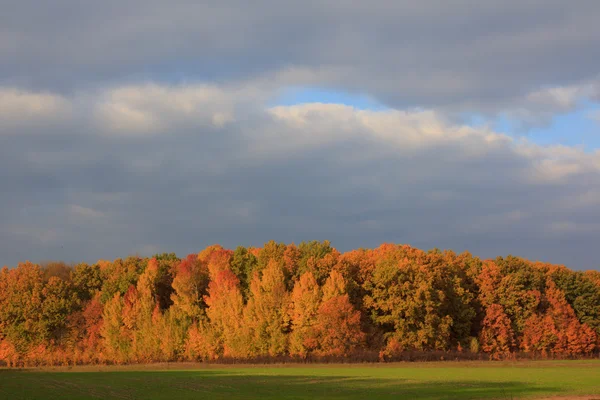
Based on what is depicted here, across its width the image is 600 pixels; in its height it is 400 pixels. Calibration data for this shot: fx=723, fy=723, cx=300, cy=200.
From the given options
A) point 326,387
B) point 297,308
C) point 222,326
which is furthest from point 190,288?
point 326,387

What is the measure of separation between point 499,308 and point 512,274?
7.31 metres

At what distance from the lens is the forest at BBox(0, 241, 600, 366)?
105m

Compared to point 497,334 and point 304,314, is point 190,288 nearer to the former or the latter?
point 304,314

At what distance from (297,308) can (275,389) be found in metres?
51.5

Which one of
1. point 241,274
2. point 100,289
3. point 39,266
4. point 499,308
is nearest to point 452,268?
point 499,308

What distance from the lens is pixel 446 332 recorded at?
106 meters

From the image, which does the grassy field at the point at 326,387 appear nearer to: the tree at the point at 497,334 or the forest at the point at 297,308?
the forest at the point at 297,308

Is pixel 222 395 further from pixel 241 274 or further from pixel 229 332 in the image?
pixel 241 274

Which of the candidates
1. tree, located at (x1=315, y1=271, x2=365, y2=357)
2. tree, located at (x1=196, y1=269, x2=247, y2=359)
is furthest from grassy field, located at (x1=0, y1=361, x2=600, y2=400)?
tree, located at (x1=196, y1=269, x2=247, y2=359)

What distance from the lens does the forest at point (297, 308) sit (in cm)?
10512

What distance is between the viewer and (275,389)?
5459cm

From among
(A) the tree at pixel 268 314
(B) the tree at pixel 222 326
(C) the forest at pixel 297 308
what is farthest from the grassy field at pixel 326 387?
(B) the tree at pixel 222 326

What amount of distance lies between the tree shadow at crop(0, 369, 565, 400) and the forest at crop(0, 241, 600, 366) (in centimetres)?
3821

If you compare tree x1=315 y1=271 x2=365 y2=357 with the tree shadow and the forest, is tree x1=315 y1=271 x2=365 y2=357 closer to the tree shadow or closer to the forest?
the forest
